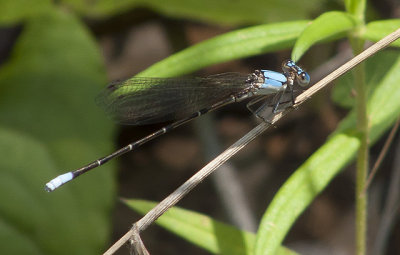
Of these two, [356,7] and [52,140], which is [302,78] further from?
[52,140]

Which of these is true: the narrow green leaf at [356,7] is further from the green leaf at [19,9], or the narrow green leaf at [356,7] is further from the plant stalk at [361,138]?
the green leaf at [19,9]

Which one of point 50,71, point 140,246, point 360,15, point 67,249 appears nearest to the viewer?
point 140,246

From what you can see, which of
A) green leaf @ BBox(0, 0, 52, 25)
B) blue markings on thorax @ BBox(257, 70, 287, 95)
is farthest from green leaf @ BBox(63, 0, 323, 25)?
blue markings on thorax @ BBox(257, 70, 287, 95)

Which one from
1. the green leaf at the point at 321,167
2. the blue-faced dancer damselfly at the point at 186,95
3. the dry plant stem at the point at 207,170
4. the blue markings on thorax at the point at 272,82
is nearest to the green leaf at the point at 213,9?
the blue-faced dancer damselfly at the point at 186,95

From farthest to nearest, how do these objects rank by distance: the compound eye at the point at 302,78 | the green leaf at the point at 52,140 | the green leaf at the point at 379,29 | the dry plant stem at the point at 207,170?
the green leaf at the point at 52,140
the compound eye at the point at 302,78
the green leaf at the point at 379,29
the dry plant stem at the point at 207,170

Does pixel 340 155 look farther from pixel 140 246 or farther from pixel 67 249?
pixel 67 249

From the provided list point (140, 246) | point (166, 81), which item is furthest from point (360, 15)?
point (140, 246)

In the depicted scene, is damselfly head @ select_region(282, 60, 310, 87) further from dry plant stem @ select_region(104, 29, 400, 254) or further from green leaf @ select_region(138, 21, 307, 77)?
dry plant stem @ select_region(104, 29, 400, 254)
